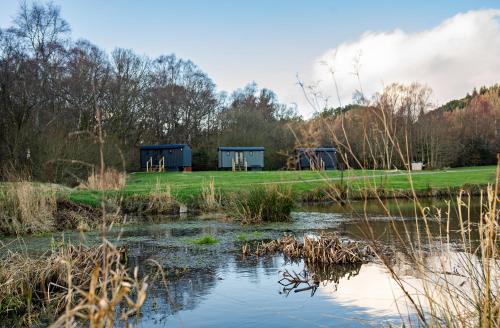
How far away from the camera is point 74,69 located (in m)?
34.6

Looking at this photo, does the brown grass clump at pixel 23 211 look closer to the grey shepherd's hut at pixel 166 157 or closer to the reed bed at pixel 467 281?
the reed bed at pixel 467 281

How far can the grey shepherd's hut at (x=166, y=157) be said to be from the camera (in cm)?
4206

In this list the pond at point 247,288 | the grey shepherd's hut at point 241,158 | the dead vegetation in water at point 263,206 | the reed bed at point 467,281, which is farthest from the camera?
the grey shepherd's hut at point 241,158

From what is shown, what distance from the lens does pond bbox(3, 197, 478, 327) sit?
6.05 metres

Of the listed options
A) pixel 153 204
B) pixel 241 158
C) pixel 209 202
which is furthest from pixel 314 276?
pixel 241 158

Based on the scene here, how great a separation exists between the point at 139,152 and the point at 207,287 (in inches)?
1468

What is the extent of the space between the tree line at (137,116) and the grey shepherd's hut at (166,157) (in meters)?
1.06

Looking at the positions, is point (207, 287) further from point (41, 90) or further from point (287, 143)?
point (287, 143)

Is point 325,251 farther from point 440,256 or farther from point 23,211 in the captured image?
point 23,211

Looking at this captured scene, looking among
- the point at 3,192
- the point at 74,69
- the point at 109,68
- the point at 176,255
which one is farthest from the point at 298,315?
the point at 109,68

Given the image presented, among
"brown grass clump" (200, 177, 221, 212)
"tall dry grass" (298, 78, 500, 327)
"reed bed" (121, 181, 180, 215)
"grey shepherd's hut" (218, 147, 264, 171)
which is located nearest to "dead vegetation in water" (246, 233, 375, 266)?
"tall dry grass" (298, 78, 500, 327)

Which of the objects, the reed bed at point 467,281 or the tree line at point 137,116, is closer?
the reed bed at point 467,281

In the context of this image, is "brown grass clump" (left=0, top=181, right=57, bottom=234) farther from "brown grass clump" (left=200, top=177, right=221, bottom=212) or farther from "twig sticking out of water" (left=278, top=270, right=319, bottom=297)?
"twig sticking out of water" (left=278, top=270, right=319, bottom=297)

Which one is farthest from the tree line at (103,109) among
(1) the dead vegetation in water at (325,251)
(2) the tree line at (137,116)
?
(1) the dead vegetation in water at (325,251)
